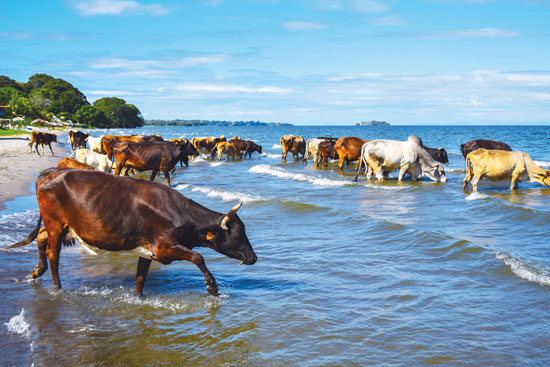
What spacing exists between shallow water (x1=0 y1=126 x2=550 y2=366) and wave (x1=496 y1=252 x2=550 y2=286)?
3 cm

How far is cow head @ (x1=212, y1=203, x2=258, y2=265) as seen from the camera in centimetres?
669

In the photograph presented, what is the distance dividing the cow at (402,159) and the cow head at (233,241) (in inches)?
602

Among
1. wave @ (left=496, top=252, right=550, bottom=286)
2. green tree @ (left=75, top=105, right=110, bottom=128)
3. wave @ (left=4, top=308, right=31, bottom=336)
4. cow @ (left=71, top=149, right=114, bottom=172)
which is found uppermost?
green tree @ (left=75, top=105, right=110, bottom=128)

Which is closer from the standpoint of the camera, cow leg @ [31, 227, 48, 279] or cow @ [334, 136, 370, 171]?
cow leg @ [31, 227, 48, 279]

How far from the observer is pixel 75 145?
39.3 m

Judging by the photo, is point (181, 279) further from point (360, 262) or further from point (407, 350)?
point (407, 350)

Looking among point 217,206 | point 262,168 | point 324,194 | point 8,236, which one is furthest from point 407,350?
point 262,168

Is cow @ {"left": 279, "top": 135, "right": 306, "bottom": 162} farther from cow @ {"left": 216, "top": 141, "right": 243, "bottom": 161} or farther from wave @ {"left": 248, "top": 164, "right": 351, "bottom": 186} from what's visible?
wave @ {"left": 248, "top": 164, "right": 351, "bottom": 186}

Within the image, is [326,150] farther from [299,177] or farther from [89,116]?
[89,116]

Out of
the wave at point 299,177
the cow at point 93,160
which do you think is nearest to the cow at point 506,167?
the wave at point 299,177

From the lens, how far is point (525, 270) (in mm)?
7656

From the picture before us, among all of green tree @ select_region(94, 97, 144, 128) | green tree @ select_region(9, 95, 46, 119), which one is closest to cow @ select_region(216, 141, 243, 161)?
green tree @ select_region(9, 95, 46, 119)

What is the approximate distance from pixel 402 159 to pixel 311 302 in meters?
15.7

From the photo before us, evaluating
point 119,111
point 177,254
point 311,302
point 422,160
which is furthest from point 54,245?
point 119,111
